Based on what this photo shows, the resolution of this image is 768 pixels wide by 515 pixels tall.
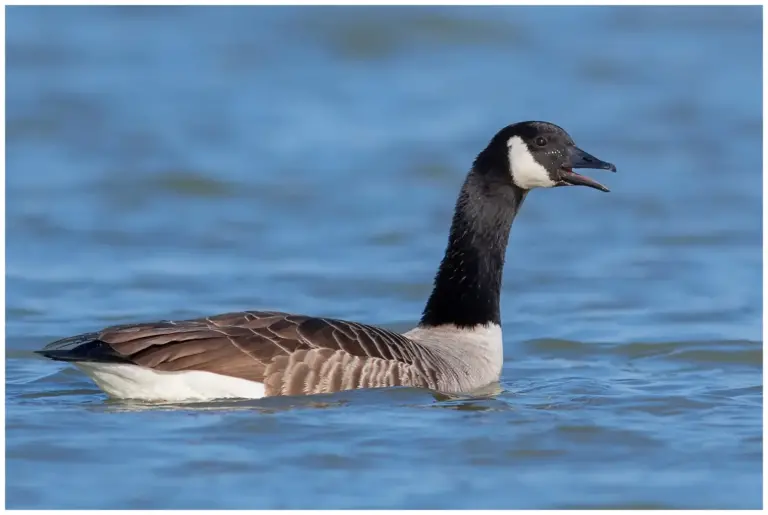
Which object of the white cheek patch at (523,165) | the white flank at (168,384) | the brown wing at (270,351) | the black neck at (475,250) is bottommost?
the white flank at (168,384)

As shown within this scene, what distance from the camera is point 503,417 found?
387 inches

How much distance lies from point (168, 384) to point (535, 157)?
324 cm

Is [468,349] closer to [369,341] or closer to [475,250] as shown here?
[475,250]

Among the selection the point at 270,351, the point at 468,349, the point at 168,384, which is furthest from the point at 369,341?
the point at 168,384

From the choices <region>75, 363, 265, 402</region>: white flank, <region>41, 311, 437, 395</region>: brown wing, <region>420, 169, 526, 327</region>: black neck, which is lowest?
<region>75, 363, 265, 402</region>: white flank

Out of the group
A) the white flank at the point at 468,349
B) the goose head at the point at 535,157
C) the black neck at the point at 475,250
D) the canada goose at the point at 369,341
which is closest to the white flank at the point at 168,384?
the canada goose at the point at 369,341

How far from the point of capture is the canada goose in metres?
9.62

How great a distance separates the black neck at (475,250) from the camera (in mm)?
11234

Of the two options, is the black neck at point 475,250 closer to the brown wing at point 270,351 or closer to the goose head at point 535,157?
the goose head at point 535,157

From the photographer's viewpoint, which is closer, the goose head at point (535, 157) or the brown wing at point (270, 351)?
the brown wing at point (270, 351)

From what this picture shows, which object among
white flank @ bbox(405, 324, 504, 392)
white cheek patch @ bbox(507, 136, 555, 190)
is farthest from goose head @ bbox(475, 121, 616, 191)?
white flank @ bbox(405, 324, 504, 392)

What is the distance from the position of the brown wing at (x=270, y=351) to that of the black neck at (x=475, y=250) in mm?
988

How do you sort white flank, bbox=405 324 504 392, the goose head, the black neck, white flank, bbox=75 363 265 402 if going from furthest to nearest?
the black neck → the goose head → white flank, bbox=405 324 504 392 → white flank, bbox=75 363 265 402

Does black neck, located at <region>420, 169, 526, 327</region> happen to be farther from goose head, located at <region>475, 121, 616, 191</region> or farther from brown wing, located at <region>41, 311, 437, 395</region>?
brown wing, located at <region>41, 311, 437, 395</region>
